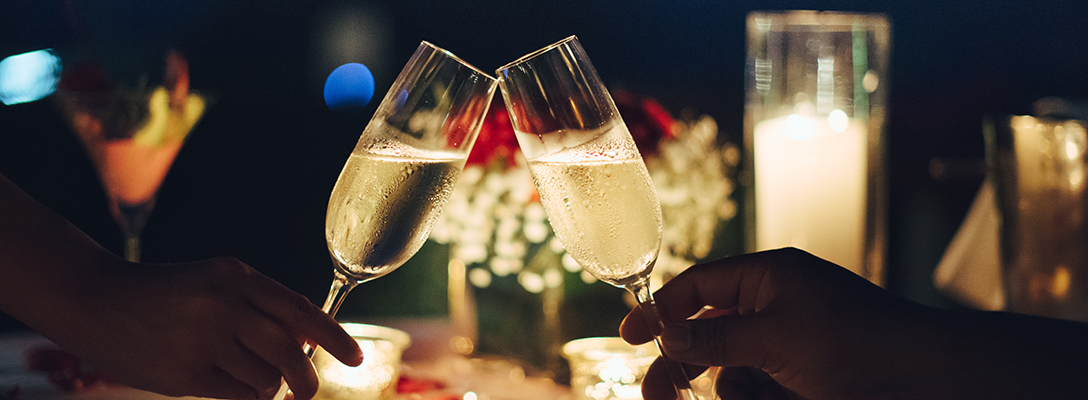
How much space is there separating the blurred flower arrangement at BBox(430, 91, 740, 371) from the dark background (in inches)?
53.6

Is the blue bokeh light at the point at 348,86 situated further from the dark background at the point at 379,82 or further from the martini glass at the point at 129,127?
the martini glass at the point at 129,127

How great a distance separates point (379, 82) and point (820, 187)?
3.26m

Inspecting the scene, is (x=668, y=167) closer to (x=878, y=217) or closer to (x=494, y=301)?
(x=494, y=301)

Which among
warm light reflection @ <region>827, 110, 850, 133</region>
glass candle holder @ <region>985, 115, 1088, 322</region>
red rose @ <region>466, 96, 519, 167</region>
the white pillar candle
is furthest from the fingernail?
warm light reflection @ <region>827, 110, 850, 133</region>

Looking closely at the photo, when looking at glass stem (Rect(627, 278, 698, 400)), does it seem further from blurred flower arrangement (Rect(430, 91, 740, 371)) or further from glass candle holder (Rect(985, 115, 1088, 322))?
glass candle holder (Rect(985, 115, 1088, 322))

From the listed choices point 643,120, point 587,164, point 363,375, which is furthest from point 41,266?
point 643,120

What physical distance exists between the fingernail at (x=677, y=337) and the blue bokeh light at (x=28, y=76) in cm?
282

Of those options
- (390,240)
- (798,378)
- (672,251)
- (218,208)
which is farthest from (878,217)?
(218,208)

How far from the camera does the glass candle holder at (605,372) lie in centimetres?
115

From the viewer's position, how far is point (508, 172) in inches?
54.4

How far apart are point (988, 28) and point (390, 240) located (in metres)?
4.34

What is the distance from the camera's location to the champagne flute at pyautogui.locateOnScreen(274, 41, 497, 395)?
2.96 ft

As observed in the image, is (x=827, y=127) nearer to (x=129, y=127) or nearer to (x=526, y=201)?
(x=526, y=201)

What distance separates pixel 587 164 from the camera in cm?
89
